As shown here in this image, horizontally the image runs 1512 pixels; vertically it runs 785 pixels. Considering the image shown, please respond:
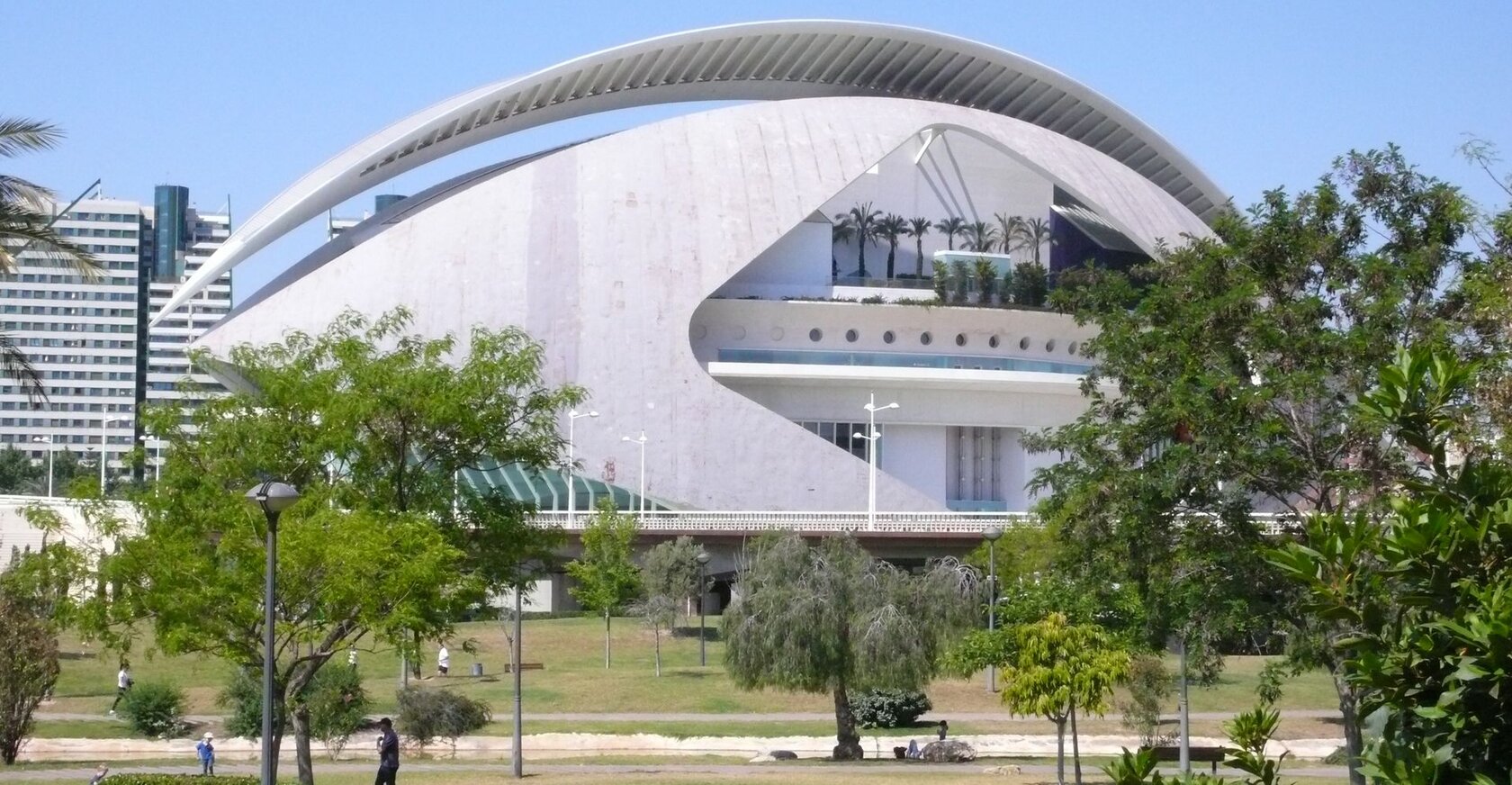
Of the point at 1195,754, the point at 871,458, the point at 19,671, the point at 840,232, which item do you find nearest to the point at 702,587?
the point at 871,458

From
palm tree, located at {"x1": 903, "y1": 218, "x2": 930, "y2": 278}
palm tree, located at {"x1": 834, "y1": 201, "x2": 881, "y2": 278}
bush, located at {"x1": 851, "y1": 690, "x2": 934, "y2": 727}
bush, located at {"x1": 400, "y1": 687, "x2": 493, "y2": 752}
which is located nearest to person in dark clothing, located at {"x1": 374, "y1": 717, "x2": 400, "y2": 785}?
bush, located at {"x1": 400, "y1": 687, "x2": 493, "y2": 752}

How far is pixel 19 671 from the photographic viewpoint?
99.8ft

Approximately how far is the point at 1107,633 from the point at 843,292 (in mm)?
41056

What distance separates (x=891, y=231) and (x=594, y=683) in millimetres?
32457

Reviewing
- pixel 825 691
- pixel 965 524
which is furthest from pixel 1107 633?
pixel 965 524

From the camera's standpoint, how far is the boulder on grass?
30016 millimetres

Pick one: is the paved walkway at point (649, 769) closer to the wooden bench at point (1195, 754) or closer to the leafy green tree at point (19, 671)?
the wooden bench at point (1195, 754)

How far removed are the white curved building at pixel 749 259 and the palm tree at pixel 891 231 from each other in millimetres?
269

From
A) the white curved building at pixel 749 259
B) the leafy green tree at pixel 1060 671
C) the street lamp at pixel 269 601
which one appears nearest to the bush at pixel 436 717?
the leafy green tree at pixel 1060 671

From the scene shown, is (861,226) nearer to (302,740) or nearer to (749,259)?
(749,259)

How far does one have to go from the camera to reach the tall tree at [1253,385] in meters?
19.5

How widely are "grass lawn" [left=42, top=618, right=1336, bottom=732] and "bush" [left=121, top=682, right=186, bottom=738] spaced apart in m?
2.32

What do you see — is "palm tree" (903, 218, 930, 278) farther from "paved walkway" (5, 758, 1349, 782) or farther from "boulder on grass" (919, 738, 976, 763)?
"paved walkway" (5, 758, 1349, 782)

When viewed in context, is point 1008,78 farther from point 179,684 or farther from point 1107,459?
point 1107,459
